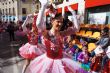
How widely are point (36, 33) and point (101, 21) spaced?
581 centimetres

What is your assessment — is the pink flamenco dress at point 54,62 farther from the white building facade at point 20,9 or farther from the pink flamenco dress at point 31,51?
the white building facade at point 20,9

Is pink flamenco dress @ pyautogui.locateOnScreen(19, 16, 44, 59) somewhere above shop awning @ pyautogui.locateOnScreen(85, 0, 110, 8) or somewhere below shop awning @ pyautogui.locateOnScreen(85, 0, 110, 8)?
below

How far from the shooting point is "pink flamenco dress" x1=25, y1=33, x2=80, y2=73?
182 inches

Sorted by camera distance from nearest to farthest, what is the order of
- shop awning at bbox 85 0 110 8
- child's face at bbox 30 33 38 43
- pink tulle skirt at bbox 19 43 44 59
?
1. pink tulle skirt at bbox 19 43 44 59
2. child's face at bbox 30 33 38 43
3. shop awning at bbox 85 0 110 8

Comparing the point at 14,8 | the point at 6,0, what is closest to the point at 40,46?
the point at 14,8

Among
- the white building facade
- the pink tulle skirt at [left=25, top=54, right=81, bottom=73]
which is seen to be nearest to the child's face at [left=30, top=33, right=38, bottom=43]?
the pink tulle skirt at [left=25, top=54, right=81, bottom=73]

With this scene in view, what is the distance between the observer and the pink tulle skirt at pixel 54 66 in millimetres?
4617

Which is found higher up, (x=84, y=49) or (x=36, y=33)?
(x=36, y=33)

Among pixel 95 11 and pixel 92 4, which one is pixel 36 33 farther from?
pixel 95 11

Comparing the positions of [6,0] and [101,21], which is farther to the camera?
[6,0]

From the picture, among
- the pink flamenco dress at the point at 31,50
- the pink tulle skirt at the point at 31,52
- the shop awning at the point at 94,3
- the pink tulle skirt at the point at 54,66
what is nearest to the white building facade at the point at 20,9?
the shop awning at the point at 94,3

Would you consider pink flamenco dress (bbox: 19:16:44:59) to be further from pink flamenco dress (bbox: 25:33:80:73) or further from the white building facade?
the white building facade

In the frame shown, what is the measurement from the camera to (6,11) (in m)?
63.1

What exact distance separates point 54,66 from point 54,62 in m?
0.09
